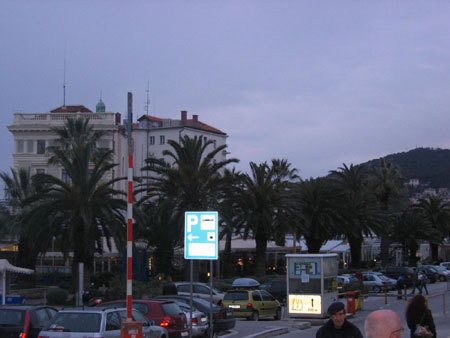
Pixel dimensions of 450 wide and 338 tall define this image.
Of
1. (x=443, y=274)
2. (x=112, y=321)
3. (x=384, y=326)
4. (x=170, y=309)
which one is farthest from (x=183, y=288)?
(x=443, y=274)

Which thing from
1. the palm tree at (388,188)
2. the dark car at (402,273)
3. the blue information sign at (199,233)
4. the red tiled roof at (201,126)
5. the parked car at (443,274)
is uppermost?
the red tiled roof at (201,126)

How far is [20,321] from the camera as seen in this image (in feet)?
55.4

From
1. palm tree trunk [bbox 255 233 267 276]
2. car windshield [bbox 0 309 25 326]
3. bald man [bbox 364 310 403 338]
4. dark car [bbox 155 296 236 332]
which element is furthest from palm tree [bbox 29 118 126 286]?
bald man [bbox 364 310 403 338]

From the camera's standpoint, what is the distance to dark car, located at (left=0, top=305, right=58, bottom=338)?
54.4 feet

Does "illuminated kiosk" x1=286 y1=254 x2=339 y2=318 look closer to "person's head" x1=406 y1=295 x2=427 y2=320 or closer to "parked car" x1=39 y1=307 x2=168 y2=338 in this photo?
"parked car" x1=39 y1=307 x2=168 y2=338

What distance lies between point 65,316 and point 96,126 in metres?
60.2

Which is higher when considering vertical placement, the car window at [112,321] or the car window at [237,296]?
the car window at [112,321]

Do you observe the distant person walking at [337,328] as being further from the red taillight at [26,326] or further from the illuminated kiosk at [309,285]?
the illuminated kiosk at [309,285]

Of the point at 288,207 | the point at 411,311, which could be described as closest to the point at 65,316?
the point at 411,311

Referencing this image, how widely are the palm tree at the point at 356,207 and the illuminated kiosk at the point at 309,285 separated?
2667 centimetres

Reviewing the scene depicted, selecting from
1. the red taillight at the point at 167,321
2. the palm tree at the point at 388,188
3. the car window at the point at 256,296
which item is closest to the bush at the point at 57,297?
the car window at the point at 256,296

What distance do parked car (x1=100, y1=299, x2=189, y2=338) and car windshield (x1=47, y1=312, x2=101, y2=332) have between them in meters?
4.28

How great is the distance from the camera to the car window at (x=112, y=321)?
1464 centimetres

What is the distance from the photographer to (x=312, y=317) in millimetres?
26594
